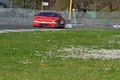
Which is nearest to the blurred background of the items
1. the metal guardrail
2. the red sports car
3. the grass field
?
the metal guardrail

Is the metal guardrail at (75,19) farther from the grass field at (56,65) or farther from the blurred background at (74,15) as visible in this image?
the grass field at (56,65)

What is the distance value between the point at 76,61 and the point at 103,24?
3766cm

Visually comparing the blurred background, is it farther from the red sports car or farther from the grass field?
the grass field

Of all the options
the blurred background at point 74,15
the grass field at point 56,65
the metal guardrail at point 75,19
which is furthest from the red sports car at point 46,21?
the grass field at point 56,65

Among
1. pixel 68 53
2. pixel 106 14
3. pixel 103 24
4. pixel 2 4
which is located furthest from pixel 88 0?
pixel 68 53

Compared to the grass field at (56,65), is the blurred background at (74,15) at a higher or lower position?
lower

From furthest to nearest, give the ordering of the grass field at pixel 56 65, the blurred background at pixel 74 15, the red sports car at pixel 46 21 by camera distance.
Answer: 1. the blurred background at pixel 74 15
2. the red sports car at pixel 46 21
3. the grass field at pixel 56 65

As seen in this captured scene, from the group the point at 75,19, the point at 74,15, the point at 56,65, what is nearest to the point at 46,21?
the point at 75,19

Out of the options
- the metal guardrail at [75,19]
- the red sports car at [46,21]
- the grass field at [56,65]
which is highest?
the grass field at [56,65]

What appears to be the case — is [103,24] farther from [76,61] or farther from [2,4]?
[76,61]

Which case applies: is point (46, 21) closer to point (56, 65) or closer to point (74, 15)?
point (74, 15)

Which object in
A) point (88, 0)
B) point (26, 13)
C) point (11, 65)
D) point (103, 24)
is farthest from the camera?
point (88, 0)

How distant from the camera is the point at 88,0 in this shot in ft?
336

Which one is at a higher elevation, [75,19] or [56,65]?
[56,65]
